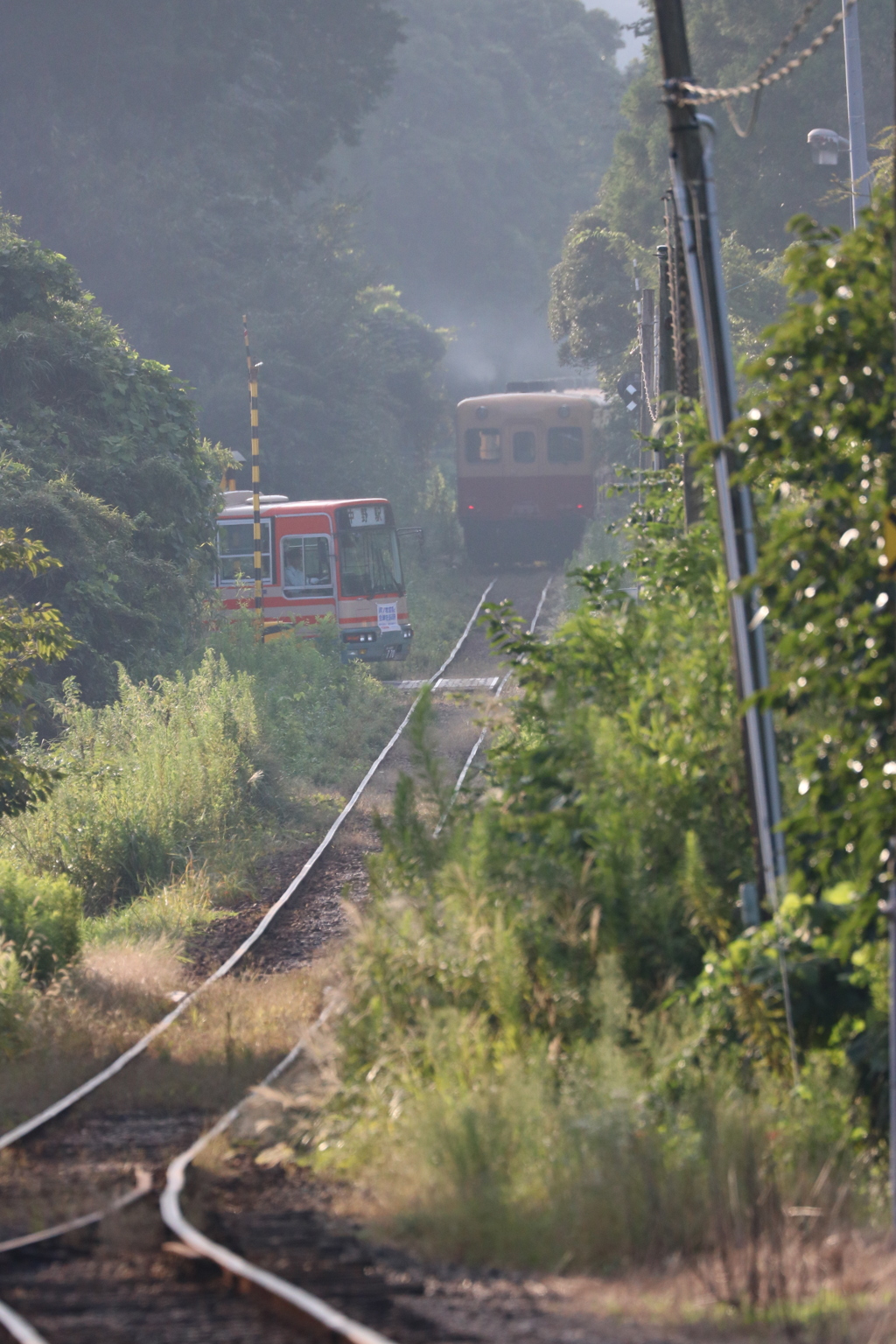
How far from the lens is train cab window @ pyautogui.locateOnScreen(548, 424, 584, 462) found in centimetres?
3603

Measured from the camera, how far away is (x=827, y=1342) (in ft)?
13.5

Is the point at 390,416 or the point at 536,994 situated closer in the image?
the point at 536,994

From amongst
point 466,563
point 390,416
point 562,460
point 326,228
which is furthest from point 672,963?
point 326,228

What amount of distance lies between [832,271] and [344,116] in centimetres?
4842

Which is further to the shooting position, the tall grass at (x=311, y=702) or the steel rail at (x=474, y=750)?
the tall grass at (x=311, y=702)

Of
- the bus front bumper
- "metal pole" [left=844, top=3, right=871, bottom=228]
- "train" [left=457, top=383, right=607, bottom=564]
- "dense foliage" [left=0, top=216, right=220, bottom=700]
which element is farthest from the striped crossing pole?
"train" [left=457, top=383, right=607, bottom=564]

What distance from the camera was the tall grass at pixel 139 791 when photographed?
1404 cm

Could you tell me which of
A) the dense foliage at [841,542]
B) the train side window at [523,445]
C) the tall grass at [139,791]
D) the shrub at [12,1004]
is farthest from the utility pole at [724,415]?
the train side window at [523,445]

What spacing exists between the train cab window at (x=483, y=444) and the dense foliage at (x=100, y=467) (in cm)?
1209

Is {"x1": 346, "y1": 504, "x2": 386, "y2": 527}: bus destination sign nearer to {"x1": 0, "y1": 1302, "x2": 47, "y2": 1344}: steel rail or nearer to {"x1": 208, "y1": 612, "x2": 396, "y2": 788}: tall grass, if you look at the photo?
{"x1": 208, "y1": 612, "x2": 396, "y2": 788}: tall grass

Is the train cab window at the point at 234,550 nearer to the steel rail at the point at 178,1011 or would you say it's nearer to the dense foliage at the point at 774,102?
the steel rail at the point at 178,1011

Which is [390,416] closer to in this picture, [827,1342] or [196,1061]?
[196,1061]

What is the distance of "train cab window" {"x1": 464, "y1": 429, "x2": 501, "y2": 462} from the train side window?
398 millimetres

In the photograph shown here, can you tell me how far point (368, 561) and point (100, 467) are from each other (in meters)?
5.43
